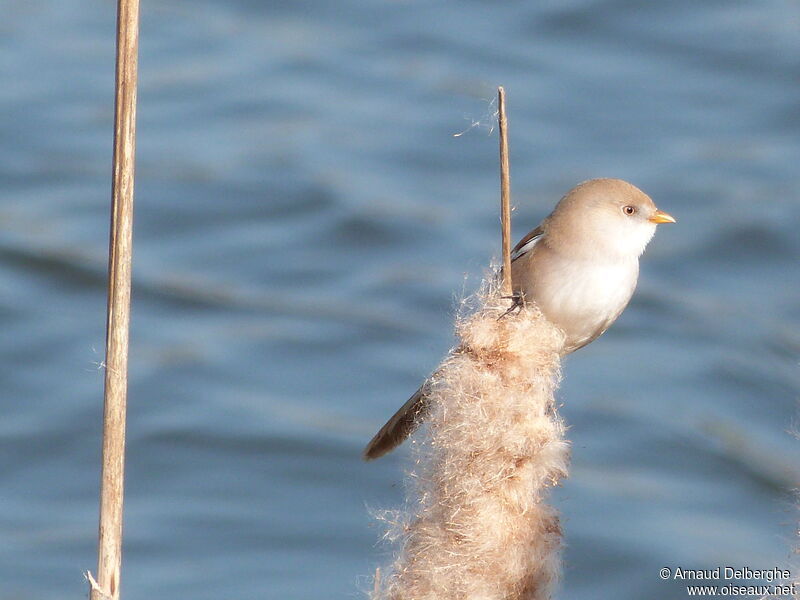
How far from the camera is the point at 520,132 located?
1140 centimetres

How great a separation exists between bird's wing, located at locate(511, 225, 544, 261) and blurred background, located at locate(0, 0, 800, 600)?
502cm

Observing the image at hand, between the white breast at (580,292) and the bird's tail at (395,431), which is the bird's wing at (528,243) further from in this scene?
the bird's tail at (395,431)

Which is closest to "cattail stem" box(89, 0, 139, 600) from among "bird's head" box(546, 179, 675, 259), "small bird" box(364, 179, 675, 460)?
"small bird" box(364, 179, 675, 460)

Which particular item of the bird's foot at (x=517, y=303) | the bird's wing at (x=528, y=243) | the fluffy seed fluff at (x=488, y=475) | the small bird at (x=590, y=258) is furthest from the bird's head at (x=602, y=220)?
the fluffy seed fluff at (x=488, y=475)

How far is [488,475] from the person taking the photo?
261cm

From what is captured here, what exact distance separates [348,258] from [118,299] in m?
9.22

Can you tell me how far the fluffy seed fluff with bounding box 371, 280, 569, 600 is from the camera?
102 inches

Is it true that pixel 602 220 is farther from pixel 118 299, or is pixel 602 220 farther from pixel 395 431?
pixel 118 299

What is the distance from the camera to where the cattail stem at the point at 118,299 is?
7.35 feet

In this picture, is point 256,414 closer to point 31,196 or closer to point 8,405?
point 8,405

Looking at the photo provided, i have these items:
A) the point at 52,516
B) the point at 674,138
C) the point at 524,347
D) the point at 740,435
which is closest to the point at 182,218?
the point at 52,516

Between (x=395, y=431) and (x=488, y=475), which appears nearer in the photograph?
(x=488, y=475)

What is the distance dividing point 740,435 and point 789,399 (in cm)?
55

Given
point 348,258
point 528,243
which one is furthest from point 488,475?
point 348,258
